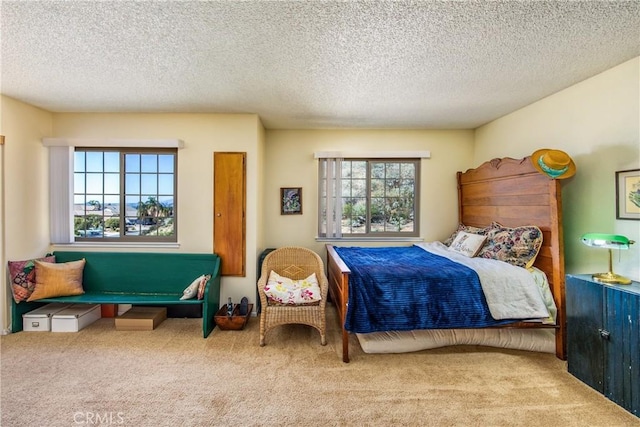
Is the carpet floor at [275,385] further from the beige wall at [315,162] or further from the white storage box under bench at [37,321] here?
the beige wall at [315,162]

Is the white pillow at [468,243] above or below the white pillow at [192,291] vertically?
above

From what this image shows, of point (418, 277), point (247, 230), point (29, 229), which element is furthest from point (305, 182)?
point (29, 229)

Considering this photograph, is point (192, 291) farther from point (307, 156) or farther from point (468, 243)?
point (468, 243)

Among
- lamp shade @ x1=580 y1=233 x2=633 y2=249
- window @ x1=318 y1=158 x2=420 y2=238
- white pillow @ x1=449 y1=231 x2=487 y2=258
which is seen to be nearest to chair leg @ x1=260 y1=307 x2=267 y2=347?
window @ x1=318 y1=158 x2=420 y2=238

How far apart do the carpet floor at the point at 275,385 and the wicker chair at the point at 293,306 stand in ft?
0.74

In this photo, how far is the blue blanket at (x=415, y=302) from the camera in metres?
2.34

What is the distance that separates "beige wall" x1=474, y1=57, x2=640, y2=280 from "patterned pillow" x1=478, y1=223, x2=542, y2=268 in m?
0.34

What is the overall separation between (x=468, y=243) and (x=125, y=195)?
412cm

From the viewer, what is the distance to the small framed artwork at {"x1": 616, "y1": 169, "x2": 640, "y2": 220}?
2064 millimetres

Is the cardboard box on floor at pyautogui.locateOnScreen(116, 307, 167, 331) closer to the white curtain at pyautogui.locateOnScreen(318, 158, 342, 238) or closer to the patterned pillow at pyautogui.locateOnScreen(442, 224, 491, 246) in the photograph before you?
the white curtain at pyautogui.locateOnScreen(318, 158, 342, 238)

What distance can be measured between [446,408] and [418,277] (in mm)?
919

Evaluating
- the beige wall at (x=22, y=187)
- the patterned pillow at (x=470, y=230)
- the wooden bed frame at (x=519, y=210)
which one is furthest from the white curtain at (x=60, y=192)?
the patterned pillow at (x=470, y=230)

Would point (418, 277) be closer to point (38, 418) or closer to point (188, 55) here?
point (188, 55)

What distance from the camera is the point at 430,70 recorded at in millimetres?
2248
